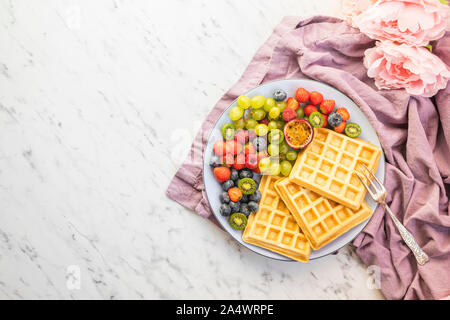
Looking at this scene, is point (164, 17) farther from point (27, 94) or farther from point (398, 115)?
point (398, 115)

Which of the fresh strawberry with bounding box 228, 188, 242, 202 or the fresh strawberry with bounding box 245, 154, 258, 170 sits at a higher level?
the fresh strawberry with bounding box 245, 154, 258, 170

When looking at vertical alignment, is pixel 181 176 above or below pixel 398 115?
above

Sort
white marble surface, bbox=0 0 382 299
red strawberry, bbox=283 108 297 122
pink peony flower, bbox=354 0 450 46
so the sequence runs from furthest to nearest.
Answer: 1. white marble surface, bbox=0 0 382 299
2. red strawberry, bbox=283 108 297 122
3. pink peony flower, bbox=354 0 450 46

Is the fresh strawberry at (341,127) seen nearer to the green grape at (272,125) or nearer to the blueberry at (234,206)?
the green grape at (272,125)

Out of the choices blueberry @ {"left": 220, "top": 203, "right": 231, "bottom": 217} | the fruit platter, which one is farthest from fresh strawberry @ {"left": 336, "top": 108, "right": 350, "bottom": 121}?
blueberry @ {"left": 220, "top": 203, "right": 231, "bottom": 217}

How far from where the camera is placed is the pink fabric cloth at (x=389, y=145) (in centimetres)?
175

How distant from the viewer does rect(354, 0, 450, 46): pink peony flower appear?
1.61 metres

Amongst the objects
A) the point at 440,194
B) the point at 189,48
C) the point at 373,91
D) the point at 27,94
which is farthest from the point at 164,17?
the point at 440,194

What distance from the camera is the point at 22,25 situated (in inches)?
77.7

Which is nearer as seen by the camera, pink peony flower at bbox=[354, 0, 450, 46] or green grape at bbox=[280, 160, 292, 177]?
pink peony flower at bbox=[354, 0, 450, 46]

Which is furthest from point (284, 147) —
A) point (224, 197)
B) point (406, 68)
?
point (406, 68)

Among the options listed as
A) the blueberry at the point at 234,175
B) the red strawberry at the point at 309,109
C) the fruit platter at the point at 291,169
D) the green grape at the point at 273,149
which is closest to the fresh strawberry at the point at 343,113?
the fruit platter at the point at 291,169

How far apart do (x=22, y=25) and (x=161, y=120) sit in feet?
2.86

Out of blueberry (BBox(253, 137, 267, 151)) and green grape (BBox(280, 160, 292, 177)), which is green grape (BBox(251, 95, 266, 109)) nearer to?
blueberry (BBox(253, 137, 267, 151))
